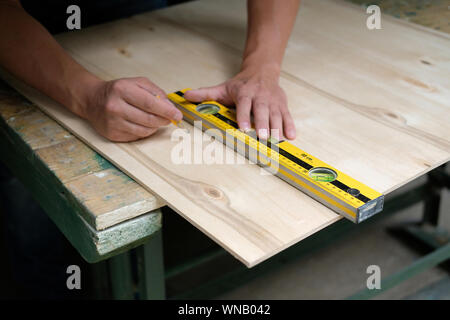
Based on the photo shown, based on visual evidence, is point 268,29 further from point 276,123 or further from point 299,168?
point 299,168

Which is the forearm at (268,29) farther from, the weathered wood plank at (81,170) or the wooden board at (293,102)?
the weathered wood plank at (81,170)

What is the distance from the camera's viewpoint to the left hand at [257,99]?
1.29m

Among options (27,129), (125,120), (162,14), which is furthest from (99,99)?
(162,14)

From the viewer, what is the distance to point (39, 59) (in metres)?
1.36

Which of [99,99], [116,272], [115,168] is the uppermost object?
[99,99]

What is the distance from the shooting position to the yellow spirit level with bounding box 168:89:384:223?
1.06 meters

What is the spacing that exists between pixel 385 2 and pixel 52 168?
1.35m

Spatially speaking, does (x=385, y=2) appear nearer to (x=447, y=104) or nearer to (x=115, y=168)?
(x=447, y=104)

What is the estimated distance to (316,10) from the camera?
201 cm

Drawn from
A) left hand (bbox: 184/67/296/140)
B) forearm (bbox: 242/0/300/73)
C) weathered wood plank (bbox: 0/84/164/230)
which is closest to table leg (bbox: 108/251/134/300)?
weathered wood plank (bbox: 0/84/164/230)

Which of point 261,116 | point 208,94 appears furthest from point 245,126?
point 208,94

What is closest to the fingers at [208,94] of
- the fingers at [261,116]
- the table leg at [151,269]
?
the fingers at [261,116]

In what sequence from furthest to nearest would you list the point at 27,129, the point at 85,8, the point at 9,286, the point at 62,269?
the point at 9,286 < the point at 62,269 < the point at 85,8 < the point at 27,129

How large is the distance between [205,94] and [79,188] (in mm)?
412
